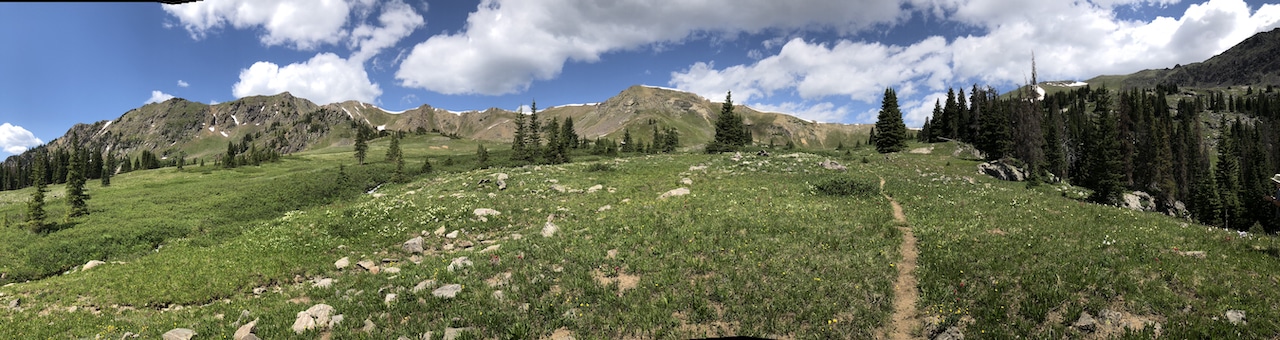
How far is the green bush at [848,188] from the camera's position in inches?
1147

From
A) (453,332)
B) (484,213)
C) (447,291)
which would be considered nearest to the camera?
(453,332)

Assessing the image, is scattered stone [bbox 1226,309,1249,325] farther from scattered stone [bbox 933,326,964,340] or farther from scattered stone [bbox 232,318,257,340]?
scattered stone [bbox 232,318,257,340]

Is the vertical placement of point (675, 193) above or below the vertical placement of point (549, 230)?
above

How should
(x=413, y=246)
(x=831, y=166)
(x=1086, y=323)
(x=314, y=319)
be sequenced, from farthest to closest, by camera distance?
(x=831, y=166) → (x=413, y=246) → (x=314, y=319) → (x=1086, y=323)

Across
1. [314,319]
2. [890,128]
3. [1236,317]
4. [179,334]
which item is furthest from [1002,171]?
[179,334]

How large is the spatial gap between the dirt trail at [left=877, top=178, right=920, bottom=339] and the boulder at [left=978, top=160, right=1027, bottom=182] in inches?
1951

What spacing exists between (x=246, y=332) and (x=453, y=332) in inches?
227

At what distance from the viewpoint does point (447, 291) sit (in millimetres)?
14438

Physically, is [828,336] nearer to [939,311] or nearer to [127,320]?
[939,311]

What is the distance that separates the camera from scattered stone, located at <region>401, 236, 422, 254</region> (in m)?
21.3

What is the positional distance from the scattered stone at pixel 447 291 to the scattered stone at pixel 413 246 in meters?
7.48

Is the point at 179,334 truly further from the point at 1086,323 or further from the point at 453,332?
the point at 1086,323

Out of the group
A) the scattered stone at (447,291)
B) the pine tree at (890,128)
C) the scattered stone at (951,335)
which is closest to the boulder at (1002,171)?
the pine tree at (890,128)

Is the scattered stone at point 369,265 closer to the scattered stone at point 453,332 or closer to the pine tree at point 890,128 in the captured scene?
the scattered stone at point 453,332
